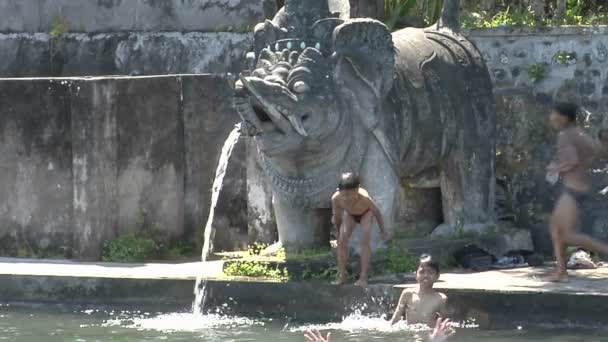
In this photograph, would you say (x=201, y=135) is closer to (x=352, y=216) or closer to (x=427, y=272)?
(x=352, y=216)

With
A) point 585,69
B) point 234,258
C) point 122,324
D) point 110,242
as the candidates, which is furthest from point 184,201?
point 585,69

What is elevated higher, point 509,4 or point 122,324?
point 509,4

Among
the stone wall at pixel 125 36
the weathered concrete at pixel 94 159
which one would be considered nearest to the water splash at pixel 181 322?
the weathered concrete at pixel 94 159

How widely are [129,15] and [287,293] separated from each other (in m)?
6.53

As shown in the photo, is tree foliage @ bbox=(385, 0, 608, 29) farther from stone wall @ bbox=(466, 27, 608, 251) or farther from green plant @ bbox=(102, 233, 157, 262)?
green plant @ bbox=(102, 233, 157, 262)

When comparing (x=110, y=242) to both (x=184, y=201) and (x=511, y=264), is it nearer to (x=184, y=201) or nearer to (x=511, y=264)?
(x=184, y=201)

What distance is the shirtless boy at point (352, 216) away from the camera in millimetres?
12773

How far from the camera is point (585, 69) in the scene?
16078 millimetres

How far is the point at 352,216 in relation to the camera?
12953 millimetres

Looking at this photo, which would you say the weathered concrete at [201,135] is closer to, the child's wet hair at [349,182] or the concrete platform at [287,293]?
the concrete platform at [287,293]

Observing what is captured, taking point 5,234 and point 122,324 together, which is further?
point 5,234

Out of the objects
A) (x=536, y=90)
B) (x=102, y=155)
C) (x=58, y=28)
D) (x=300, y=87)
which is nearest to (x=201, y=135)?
(x=102, y=155)

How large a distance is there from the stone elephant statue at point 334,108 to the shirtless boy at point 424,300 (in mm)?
2036

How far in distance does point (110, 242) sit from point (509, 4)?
568 cm
